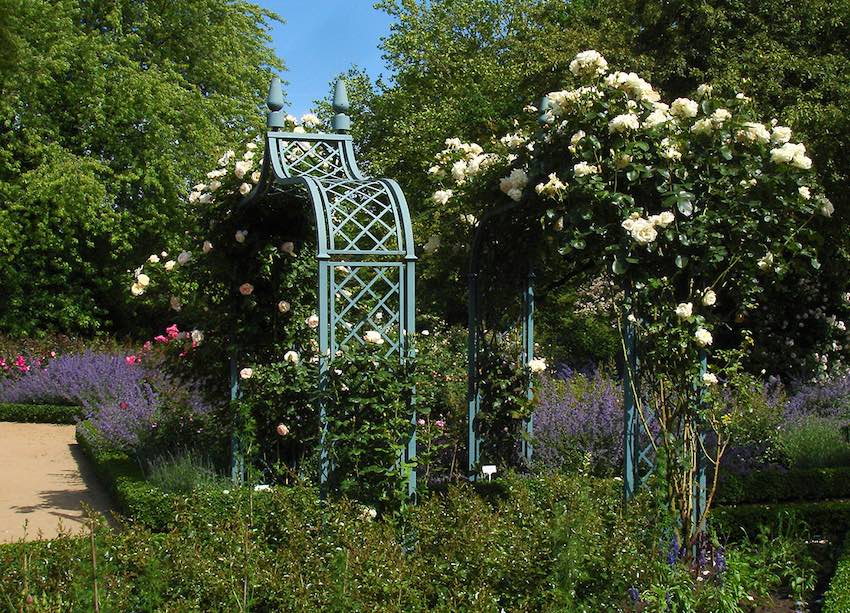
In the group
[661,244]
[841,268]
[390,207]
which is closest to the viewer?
[661,244]

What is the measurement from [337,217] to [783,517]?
3.24 m

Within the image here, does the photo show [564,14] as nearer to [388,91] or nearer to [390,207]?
[388,91]

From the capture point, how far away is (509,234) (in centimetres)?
538

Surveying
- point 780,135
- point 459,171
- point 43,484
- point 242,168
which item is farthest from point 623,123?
point 43,484

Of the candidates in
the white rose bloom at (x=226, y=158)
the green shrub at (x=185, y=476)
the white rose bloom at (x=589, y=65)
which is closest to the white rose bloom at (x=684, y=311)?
the white rose bloom at (x=589, y=65)

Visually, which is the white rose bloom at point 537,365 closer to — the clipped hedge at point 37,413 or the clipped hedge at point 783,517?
the clipped hedge at point 783,517

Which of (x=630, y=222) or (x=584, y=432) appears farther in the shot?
(x=584, y=432)

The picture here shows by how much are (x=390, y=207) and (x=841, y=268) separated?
22.4ft

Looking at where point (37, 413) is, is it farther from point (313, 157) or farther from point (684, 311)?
point (684, 311)

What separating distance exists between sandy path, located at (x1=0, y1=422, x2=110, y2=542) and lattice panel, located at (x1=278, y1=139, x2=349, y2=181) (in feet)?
7.47

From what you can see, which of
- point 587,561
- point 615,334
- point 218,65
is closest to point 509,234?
point 587,561

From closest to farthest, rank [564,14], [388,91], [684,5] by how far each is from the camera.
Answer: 1. [684,5]
2. [564,14]
3. [388,91]

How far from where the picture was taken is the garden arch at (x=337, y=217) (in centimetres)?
483

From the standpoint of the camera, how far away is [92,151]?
17.6 metres
